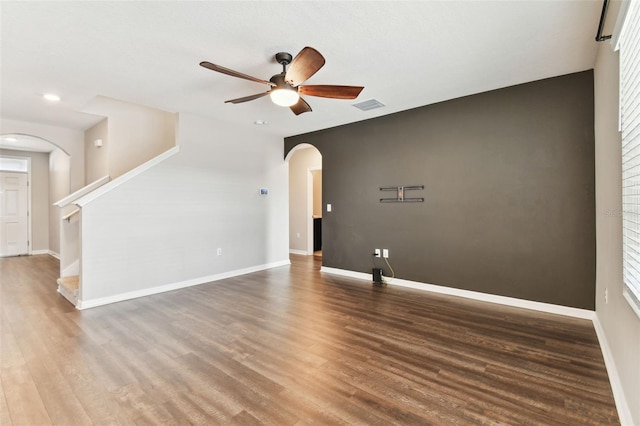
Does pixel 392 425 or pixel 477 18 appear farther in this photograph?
pixel 477 18

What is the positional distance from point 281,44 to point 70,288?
4.18m

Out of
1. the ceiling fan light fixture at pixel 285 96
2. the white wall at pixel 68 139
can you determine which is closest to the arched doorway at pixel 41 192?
the white wall at pixel 68 139

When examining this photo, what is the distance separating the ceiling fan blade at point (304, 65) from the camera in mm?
2264

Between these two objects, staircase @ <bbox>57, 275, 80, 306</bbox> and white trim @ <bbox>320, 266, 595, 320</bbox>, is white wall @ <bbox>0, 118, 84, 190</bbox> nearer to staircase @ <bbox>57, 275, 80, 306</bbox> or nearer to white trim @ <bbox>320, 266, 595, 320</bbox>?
staircase @ <bbox>57, 275, 80, 306</bbox>

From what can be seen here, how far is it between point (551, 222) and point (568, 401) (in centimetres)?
221

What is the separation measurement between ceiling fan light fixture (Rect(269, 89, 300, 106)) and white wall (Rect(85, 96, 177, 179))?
303 cm

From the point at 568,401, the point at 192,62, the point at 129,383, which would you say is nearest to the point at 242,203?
the point at 192,62

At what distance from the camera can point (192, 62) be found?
3002 mm

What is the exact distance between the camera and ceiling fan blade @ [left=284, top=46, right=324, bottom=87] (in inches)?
89.1

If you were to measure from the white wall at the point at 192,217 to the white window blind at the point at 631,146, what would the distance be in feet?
16.2

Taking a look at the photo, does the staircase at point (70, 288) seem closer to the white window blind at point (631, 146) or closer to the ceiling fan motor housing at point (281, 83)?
the ceiling fan motor housing at point (281, 83)

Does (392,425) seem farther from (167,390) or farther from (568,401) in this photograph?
(167,390)

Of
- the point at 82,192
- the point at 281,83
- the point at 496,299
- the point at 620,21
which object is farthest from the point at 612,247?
the point at 82,192

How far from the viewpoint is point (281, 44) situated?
A: 265 cm
